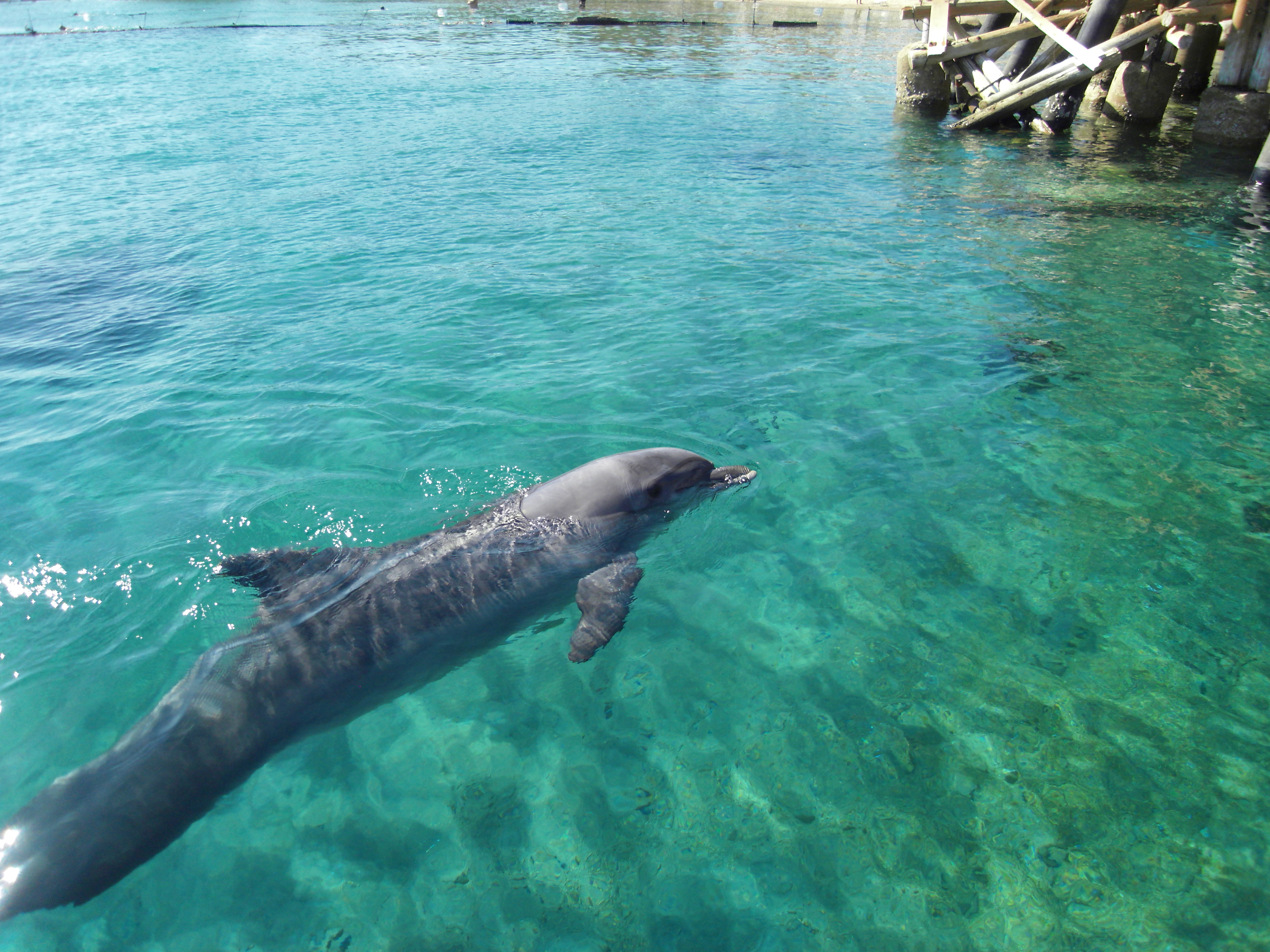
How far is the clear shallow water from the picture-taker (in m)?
4.28

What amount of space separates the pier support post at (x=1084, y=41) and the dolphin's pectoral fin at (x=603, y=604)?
22.0 m

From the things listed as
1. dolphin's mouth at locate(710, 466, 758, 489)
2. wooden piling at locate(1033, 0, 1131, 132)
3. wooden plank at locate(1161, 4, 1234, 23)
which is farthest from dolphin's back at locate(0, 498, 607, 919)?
wooden plank at locate(1161, 4, 1234, 23)

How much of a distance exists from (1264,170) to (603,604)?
18.6 m

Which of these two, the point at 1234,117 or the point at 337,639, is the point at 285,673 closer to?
the point at 337,639

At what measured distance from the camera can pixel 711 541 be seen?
679cm

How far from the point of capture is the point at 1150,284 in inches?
462

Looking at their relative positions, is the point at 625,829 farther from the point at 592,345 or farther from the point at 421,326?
the point at 421,326

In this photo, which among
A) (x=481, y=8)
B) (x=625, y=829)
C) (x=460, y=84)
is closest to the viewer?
(x=625, y=829)

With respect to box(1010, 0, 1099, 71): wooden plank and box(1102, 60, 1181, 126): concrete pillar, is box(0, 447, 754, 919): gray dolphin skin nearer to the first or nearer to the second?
box(1010, 0, 1099, 71): wooden plank

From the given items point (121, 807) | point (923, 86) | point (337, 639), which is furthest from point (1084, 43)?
point (121, 807)

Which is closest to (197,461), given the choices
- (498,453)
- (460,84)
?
(498,453)

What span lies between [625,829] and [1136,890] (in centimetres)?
283

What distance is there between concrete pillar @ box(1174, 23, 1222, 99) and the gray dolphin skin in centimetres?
2754

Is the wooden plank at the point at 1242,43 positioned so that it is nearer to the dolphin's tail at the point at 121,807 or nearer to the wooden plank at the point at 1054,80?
the wooden plank at the point at 1054,80
